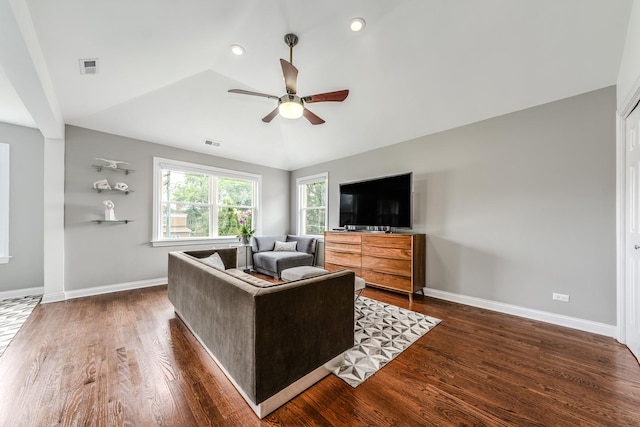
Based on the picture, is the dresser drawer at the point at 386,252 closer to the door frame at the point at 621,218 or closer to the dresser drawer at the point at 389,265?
the dresser drawer at the point at 389,265

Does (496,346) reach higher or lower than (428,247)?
lower

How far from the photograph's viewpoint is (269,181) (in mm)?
5992

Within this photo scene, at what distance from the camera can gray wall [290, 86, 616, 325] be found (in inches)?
102

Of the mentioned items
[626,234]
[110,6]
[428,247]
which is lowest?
[428,247]

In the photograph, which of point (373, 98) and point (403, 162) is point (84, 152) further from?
point (403, 162)

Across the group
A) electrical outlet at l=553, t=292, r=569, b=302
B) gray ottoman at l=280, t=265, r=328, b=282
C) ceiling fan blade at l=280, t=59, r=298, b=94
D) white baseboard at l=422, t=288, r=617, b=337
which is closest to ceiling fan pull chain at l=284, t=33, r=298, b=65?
ceiling fan blade at l=280, t=59, r=298, b=94

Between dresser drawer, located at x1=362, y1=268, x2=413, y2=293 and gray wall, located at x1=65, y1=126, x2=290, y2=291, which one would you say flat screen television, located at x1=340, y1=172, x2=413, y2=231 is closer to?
dresser drawer, located at x1=362, y1=268, x2=413, y2=293

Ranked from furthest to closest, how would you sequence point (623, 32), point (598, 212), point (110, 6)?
point (598, 212), point (623, 32), point (110, 6)

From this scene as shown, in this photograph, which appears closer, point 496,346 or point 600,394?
point 600,394

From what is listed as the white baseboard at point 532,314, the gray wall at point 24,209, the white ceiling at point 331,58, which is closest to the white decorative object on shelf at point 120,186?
the white ceiling at point 331,58

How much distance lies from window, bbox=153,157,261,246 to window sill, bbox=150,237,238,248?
0.05 feet

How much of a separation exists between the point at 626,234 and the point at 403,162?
8.62 ft

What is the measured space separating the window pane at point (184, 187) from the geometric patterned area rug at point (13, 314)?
223cm

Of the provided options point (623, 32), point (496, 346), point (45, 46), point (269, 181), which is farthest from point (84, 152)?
point (623, 32)
